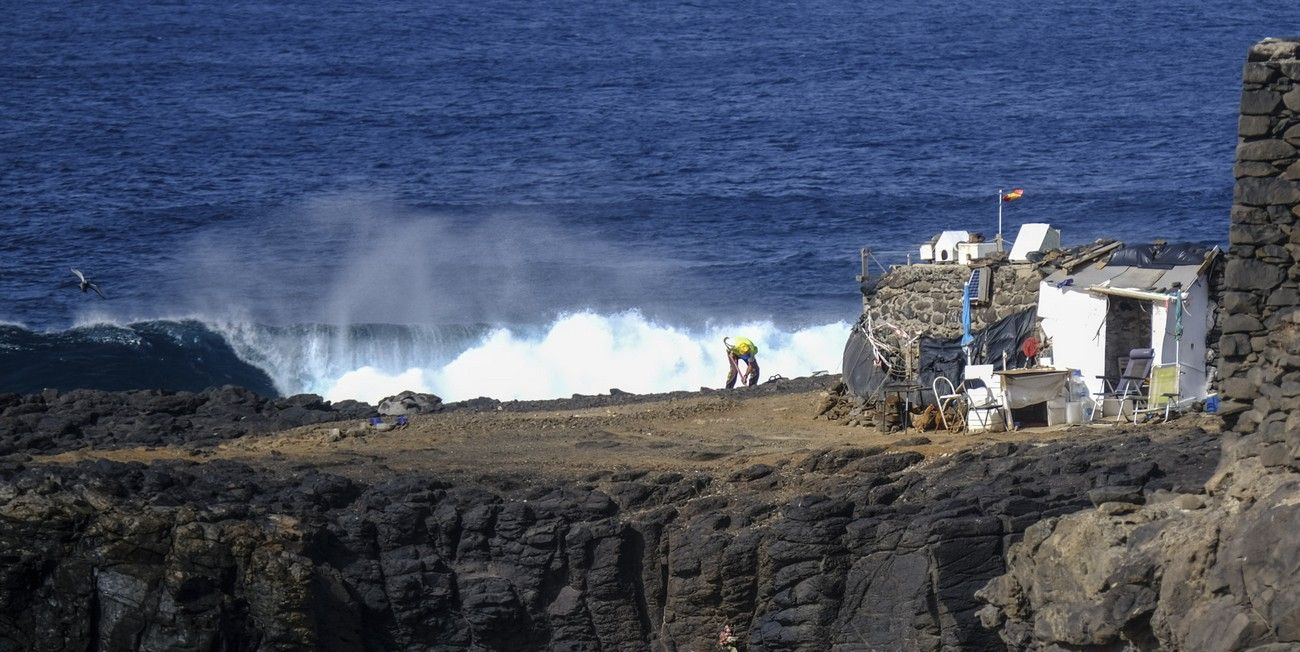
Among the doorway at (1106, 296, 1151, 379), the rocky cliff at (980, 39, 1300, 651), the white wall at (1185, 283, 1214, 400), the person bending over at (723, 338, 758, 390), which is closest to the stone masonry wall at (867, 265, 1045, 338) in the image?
the doorway at (1106, 296, 1151, 379)

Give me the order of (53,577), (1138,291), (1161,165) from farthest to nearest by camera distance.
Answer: (1161,165) < (1138,291) < (53,577)

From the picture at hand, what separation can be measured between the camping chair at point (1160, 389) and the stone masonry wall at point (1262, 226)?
28.4 ft

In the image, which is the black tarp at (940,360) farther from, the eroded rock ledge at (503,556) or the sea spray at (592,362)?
the sea spray at (592,362)

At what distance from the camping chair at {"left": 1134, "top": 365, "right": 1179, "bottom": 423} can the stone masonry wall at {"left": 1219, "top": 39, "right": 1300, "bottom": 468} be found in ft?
28.4

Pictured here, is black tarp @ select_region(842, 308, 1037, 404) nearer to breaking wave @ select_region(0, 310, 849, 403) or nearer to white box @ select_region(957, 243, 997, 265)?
white box @ select_region(957, 243, 997, 265)

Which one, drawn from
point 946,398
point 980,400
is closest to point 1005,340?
point 980,400

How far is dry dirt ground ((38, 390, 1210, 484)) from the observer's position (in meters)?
23.6

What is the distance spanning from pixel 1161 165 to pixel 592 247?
1854cm

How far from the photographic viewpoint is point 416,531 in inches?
864

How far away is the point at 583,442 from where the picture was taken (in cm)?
2570

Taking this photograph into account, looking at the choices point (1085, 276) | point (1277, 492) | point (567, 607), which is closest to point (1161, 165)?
point (1085, 276)

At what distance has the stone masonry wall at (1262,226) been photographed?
1526 centimetres

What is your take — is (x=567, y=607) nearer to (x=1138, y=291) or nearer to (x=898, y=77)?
(x=1138, y=291)

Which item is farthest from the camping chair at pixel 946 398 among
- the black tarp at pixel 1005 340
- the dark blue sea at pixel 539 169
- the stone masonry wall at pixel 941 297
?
the dark blue sea at pixel 539 169
